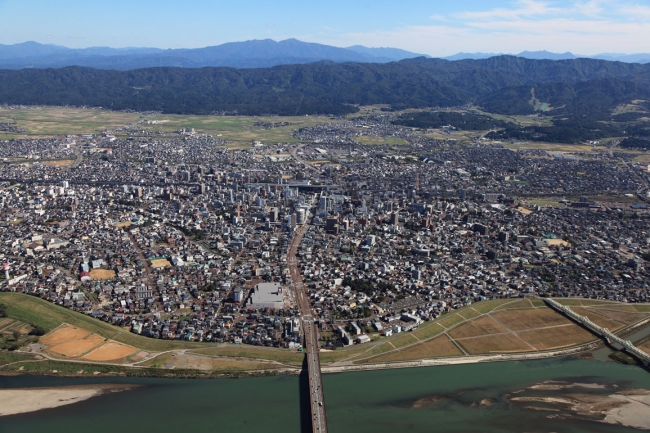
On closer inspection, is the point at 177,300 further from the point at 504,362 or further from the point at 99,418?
the point at 504,362

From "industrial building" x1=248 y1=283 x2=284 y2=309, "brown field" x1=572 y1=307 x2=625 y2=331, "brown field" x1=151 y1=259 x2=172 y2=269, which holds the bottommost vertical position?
"brown field" x1=572 y1=307 x2=625 y2=331

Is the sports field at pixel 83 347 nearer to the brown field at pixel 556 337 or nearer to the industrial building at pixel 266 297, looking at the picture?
the industrial building at pixel 266 297

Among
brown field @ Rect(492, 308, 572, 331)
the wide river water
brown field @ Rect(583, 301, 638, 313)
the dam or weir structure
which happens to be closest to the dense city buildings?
brown field @ Rect(583, 301, 638, 313)

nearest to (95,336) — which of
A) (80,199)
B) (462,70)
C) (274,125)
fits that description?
(80,199)

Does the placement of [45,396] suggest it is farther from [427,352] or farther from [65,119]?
[65,119]

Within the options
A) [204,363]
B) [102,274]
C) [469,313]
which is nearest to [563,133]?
[469,313]

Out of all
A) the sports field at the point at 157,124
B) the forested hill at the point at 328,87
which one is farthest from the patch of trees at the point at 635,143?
the sports field at the point at 157,124

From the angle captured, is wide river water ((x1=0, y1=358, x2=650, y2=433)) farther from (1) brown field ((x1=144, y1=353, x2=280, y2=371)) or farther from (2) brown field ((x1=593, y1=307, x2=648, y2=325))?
(2) brown field ((x1=593, y1=307, x2=648, y2=325))
